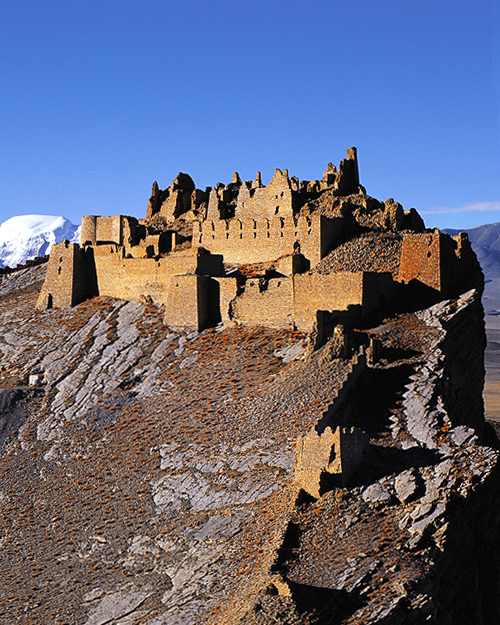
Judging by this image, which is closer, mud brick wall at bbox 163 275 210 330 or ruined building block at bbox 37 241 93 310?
mud brick wall at bbox 163 275 210 330

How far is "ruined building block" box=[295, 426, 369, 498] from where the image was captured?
23878 mm

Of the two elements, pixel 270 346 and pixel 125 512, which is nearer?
pixel 125 512

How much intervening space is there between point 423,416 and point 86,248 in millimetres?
27595

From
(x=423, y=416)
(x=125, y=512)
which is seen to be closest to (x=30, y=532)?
(x=125, y=512)

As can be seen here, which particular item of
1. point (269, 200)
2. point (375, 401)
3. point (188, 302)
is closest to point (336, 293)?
point (375, 401)

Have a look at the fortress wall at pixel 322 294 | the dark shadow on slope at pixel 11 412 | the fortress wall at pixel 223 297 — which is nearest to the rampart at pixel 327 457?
the fortress wall at pixel 322 294

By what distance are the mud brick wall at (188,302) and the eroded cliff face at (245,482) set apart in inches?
26.7

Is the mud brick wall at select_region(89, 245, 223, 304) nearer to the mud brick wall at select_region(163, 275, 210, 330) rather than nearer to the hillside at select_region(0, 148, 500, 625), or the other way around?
the hillside at select_region(0, 148, 500, 625)

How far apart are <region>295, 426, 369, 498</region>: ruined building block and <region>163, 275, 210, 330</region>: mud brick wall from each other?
16144 millimetres

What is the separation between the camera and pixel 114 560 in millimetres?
25797

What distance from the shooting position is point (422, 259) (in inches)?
1467

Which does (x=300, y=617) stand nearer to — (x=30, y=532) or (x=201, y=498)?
(x=201, y=498)

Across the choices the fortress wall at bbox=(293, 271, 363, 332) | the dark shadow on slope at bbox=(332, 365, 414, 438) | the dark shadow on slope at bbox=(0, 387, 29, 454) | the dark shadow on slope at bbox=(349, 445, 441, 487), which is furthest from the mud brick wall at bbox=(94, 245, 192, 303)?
the dark shadow on slope at bbox=(349, 445, 441, 487)

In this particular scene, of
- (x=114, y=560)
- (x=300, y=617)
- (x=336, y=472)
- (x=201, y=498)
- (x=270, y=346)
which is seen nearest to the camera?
(x=300, y=617)
